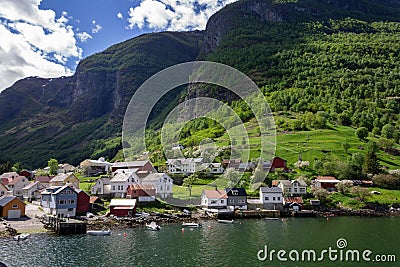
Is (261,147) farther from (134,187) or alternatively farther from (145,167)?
(134,187)

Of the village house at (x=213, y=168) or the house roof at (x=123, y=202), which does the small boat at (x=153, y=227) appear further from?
the village house at (x=213, y=168)

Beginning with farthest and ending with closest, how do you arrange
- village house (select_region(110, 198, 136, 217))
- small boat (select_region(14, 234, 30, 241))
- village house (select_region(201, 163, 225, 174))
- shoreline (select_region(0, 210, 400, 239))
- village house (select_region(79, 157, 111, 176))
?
village house (select_region(79, 157, 111, 176)) → village house (select_region(201, 163, 225, 174)) → village house (select_region(110, 198, 136, 217)) → shoreline (select_region(0, 210, 400, 239)) → small boat (select_region(14, 234, 30, 241))

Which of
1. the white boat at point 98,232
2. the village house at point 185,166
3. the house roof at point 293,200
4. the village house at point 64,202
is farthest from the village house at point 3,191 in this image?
the house roof at point 293,200

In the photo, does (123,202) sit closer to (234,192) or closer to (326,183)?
(234,192)

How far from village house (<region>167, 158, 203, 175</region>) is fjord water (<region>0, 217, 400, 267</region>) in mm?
41679

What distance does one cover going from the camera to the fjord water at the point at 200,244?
4397cm

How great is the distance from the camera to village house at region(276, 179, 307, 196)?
94.2 m

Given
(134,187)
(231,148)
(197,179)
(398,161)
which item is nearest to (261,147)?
(231,148)

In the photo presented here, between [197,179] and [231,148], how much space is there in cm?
2886

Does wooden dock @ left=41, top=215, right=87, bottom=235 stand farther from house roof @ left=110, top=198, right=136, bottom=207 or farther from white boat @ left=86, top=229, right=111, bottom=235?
house roof @ left=110, top=198, right=136, bottom=207

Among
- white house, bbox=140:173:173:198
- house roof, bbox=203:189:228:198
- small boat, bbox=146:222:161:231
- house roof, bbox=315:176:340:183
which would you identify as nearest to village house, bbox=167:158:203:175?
white house, bbox=140:173:173:198

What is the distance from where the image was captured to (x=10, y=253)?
45938mm

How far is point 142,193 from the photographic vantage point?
271 ft

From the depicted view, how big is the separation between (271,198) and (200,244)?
38772 mm
